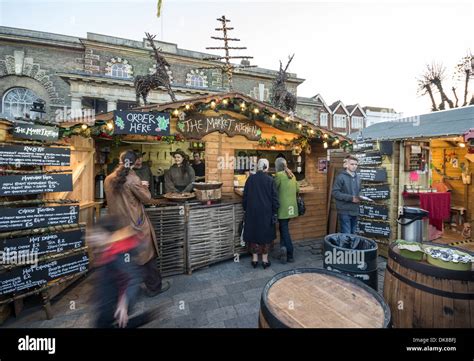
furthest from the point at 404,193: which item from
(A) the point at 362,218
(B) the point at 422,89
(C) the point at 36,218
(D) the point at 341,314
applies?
(B) the point at 422,89

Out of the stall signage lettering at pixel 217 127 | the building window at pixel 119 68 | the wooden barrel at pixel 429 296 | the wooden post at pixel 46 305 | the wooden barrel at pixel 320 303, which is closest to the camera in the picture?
the wooden barrel at pixel 320 303

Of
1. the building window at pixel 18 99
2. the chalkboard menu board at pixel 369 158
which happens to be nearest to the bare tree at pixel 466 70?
the chalkboard menu board at pixel 369 158

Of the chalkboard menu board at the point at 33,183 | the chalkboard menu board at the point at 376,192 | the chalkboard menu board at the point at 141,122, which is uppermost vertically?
the chalkboard menu board at the point at 141,122

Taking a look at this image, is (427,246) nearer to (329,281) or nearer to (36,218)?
(329,281)

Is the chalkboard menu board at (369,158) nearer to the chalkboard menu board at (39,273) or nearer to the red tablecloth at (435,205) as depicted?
the red tablecloth at (435,205)

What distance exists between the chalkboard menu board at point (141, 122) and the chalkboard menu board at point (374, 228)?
5.57 meters

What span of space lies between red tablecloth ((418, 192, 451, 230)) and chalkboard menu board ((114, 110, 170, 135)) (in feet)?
22.5

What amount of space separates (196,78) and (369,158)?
19318 mm

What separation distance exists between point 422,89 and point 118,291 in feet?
103

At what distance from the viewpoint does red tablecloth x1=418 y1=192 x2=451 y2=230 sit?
632cm

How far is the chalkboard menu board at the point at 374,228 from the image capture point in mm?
5766

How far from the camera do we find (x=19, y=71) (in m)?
17.9

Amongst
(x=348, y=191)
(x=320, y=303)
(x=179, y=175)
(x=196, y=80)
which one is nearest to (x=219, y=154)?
(x=179, y=175)

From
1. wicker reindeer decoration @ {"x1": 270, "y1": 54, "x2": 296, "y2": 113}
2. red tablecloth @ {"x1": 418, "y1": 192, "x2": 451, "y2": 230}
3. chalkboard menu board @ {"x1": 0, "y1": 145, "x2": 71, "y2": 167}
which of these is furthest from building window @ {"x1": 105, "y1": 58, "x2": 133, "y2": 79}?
red tablecloth @ {"x1": 418, "y1": 192, "x2": 451, "y2": 230}
